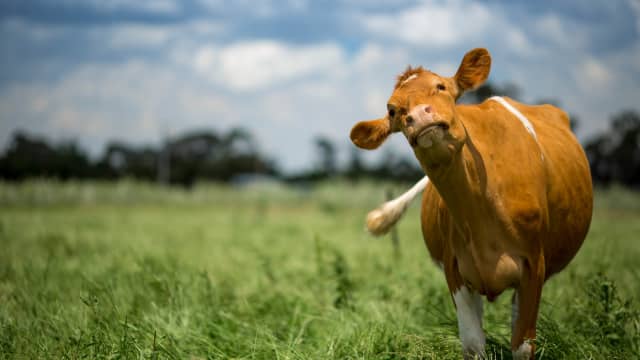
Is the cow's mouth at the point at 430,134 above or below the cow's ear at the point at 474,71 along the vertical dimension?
below

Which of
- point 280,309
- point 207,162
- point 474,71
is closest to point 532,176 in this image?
point 474,71

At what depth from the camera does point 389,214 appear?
4.39 meters

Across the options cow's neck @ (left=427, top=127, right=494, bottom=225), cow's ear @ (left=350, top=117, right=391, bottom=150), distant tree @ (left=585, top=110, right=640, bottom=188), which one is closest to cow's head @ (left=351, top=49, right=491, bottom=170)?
cow's ear @ (left=350, top=117, right=391, bottom=150)

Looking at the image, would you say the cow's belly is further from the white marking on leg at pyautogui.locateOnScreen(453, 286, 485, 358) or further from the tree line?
the tree line

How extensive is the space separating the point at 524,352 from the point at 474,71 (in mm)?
1617

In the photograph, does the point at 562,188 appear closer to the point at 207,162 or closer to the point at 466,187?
the point at 466,187

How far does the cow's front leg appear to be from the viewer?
128 inches

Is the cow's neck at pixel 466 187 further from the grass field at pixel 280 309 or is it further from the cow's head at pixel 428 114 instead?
the grass field at pixel 280 309

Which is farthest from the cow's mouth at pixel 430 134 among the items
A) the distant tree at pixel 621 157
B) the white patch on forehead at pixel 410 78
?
the distant tree at pixel 621 157

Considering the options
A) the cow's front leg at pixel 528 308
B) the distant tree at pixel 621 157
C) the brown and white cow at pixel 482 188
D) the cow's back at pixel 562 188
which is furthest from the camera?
the distant tree at pixel 621 157

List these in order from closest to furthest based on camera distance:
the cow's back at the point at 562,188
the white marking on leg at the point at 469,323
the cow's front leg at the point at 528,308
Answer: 1. the cow's front leg at the point at 528,308
2. the white marking on leg at the point at 469,323
3. the cow's back at the point at 562,188

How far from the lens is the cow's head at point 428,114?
2.73m

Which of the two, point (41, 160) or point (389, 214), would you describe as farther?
point (41, 160)

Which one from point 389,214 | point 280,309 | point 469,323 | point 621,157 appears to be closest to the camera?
point 469,323
